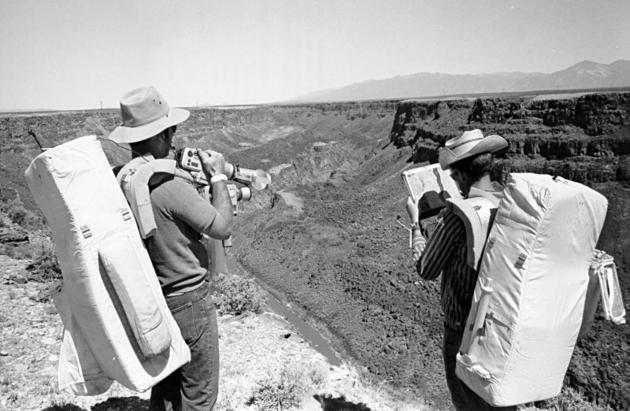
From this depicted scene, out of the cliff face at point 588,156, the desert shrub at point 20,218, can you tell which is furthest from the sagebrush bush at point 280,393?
the desert shrub at point 20,218

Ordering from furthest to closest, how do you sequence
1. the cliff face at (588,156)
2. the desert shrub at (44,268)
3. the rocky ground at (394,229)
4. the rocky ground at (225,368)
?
the rocky ground at (394,229), the cliff face at (588,156), the desert shrub at (44,268), the rocky ground at (225,368)

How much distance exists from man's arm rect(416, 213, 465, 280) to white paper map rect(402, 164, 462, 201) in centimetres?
41

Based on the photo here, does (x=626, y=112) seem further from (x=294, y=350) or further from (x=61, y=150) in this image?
(x=61, y=150)

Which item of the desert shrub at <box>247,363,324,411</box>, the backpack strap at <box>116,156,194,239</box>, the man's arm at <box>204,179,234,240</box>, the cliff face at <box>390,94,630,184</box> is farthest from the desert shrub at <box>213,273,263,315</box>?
the cliff face at <box>390,94,630,184</box>

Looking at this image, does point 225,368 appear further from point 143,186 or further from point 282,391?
point 143,186

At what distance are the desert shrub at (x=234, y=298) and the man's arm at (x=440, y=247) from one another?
6.03m

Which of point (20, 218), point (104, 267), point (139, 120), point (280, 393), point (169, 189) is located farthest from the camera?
point (20, 218)

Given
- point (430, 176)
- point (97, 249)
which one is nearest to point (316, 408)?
point (430, 176)

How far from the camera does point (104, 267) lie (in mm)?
2125

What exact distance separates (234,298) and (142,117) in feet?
21.5

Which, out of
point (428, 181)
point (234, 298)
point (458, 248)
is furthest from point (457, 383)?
point (234, 298)

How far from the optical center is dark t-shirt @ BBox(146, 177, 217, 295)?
2.28 metres

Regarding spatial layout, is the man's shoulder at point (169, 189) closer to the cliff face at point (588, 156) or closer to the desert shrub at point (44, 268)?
the desert shrub at point (44, 268)

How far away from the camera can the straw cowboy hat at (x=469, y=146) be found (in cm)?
246
